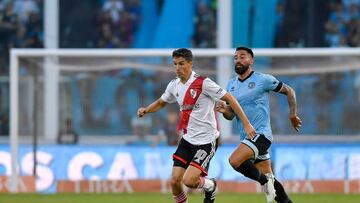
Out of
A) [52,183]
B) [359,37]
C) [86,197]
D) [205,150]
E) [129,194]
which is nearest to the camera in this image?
[205,150]

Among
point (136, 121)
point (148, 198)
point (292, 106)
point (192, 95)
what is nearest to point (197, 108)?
point (192, 95)

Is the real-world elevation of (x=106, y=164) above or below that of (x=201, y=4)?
below

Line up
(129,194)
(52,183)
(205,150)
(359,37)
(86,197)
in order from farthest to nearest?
(359,37)
(52,183)
(129,194)
(86,197)
(205,150)

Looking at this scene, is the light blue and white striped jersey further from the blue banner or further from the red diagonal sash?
the blue banner

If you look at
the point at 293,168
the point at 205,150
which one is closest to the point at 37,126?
the point at 293,168

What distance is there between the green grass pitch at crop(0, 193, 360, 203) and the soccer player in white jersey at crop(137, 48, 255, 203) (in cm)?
374

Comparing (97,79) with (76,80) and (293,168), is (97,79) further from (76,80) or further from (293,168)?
(293,168)

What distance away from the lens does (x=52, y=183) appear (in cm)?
2103

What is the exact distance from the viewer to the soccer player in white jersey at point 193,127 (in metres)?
13.1

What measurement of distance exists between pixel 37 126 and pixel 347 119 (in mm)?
6180

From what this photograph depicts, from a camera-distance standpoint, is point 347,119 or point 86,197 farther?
point 347,119

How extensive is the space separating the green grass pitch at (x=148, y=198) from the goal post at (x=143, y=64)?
9.45 feet

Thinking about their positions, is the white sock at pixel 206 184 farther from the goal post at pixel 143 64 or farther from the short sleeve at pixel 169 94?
the goal post at pixel 143 64

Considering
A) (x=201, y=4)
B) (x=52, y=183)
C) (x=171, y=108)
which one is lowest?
(x=52, y=183)
